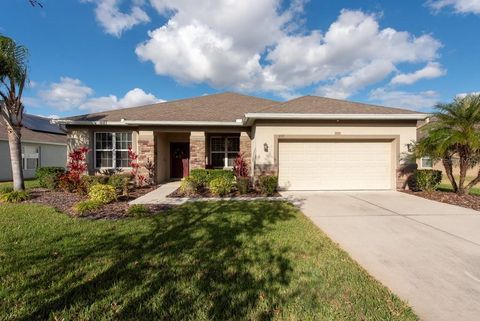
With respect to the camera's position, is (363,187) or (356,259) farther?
(363,187)

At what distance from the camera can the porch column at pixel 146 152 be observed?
1180 cm

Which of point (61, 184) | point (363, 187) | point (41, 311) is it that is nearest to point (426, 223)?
point (363, 187)

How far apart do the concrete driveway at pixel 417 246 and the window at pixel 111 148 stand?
9410 millimetres

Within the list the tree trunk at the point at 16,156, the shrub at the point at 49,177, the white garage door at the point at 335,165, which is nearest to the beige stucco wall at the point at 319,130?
the white garage door at the point at 335,165

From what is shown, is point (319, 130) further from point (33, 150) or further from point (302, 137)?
point (33, 150)

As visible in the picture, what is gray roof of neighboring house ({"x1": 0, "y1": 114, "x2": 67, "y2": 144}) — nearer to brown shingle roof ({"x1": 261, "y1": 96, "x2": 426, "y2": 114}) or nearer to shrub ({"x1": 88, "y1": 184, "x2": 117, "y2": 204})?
shrub ({"x1": 88, "y1": 184, "x2": 117, "y2": 204})

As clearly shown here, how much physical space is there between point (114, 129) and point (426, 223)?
1312 cm

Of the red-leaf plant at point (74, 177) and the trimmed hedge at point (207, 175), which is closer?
the red-leaf plant at point (74, 177)

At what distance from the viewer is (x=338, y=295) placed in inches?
112

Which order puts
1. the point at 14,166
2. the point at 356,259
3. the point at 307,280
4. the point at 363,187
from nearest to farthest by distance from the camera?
the point at 307,280 → the point at 356,259 → the point at 14,166 → the point at 363,187

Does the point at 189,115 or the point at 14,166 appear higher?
the point at 189,115

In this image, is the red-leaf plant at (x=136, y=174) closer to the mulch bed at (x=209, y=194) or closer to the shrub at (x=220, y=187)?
the mulch bed at (x=209, y=194)

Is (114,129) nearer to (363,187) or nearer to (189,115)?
(189,115)

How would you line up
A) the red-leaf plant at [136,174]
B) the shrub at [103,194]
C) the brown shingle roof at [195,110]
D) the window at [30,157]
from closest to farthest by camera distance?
the shrub at [103,194]
the red-leaf plant at [136,174]
the brown shingle roof at [195,110]
the window at [30,157]
